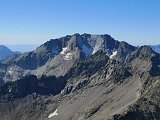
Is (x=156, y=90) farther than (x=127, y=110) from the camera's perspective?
Yes

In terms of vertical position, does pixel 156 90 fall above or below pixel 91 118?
above

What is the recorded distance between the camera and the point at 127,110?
16225 cm

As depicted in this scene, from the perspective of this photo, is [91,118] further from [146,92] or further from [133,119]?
[133,119]

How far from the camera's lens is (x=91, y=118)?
198750 millimetres

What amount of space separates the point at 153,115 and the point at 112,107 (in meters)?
35.5

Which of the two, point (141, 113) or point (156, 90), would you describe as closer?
point (141, 113)

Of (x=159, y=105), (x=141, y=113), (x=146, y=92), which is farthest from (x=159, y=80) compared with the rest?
(x=141, y=113)

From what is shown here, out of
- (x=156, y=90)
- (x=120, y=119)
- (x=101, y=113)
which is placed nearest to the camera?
(x=120, y=119)

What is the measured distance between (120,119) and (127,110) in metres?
6.12

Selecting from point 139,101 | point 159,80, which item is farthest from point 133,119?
point 159,80

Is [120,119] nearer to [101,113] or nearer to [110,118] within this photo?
[110,118]

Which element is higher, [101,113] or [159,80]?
[159,80]

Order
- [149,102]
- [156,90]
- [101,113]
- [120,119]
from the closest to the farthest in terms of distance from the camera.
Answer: [120,119] → [149,102] → [156,90] → [101,113]

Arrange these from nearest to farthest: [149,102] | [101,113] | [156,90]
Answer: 1. [149,102]
2. [156,90]
3. [101,113]
